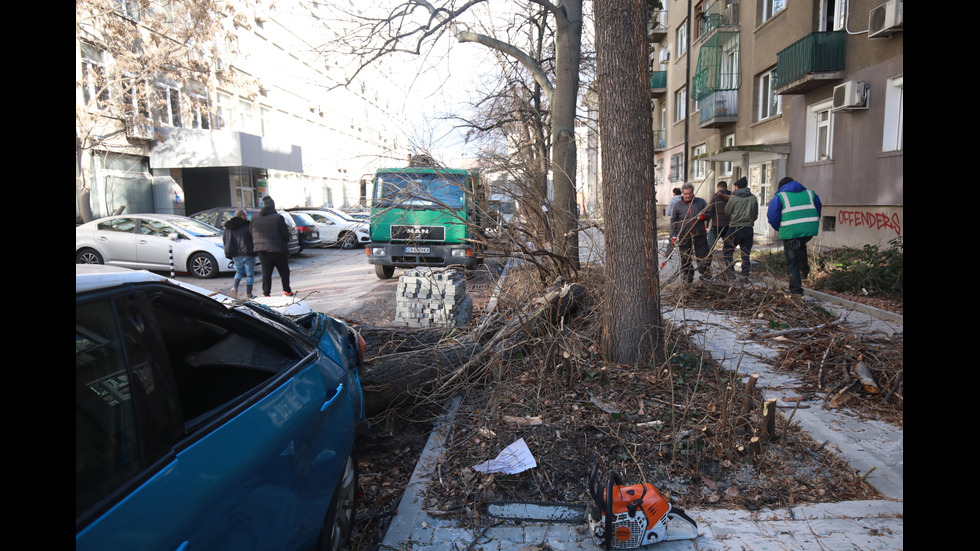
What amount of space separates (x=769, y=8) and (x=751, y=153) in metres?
4.61

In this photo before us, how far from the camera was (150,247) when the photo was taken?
13.3m

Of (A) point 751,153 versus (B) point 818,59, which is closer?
(B) point 818,59

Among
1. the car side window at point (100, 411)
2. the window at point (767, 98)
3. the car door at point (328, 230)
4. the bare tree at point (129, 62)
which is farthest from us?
the car door at point (328, 230)

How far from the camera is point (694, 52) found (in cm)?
2562

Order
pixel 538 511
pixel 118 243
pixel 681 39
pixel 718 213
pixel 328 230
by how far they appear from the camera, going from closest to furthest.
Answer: pixel 538 511
pixel 718 213
pixel 118 243
pixel 328 230
pixel 681 39

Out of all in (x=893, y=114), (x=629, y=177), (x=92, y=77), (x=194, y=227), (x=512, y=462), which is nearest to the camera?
(x=512, y=462)

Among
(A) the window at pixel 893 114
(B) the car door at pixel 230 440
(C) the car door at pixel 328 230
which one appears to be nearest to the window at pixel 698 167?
(A) the window at pixel 893 114

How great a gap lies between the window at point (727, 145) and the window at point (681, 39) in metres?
7.04

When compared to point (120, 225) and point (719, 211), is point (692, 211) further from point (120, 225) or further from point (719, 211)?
point (120, 225)

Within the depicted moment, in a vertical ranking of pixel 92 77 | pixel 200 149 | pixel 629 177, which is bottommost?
pixel 629 177

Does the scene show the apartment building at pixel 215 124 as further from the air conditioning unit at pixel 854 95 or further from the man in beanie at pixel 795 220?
the air conditioning unit at pixel 854 95

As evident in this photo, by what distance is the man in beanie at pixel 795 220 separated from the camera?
803cm

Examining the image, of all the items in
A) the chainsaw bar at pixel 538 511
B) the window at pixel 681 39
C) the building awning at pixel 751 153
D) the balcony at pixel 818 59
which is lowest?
the chainsaw bar at pixel 538 511

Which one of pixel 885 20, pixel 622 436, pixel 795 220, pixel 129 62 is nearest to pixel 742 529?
pixel 622 436
